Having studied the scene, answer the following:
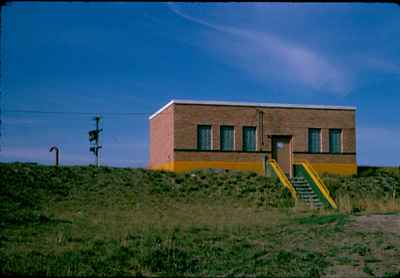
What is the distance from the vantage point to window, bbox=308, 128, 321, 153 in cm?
3731

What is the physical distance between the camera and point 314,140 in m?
37.5

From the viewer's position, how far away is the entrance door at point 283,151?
120 ft

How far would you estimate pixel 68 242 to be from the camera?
42.0 feet

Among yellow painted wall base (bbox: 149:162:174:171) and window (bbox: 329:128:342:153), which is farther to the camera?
window (bbox: 329:128:342:153)

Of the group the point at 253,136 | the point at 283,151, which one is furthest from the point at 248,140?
the point at 283,151

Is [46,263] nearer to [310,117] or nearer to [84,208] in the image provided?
[84,208]

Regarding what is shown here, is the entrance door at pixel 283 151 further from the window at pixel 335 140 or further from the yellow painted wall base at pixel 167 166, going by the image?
the yellow painted wall base at pixel 167 166

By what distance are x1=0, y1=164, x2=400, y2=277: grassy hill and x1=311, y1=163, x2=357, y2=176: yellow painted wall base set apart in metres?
5.05

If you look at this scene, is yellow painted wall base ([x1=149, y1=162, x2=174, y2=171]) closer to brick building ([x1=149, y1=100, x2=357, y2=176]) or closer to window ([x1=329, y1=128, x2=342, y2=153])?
brick building ([x1=149, y1=100, x2=357, y2=176])

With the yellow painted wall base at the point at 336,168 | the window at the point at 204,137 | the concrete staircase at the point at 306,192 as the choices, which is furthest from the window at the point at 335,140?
the window at the point at 204,137

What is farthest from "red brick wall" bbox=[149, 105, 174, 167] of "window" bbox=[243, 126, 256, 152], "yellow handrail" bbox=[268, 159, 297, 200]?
"yellow handrail" bbox=[268, 159, 297, 200]

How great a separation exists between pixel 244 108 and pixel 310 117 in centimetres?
495

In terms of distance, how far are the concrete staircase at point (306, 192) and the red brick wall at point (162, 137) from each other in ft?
27.2

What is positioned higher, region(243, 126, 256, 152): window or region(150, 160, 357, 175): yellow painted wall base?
region(243, 126, 256, 152): window
